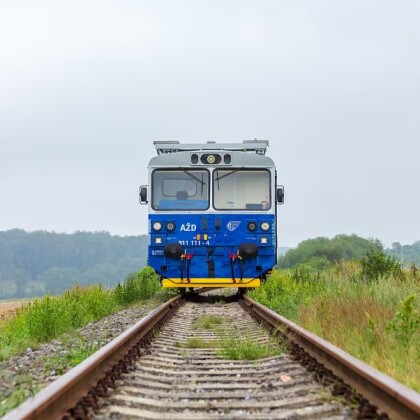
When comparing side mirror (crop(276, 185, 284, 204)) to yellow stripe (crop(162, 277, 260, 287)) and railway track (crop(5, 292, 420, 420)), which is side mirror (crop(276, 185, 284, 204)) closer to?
yellow stripe (crop(162, 277, 260, 287))

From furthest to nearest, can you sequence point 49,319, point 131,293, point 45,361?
1. point 131,293
2. point 49,319
3. point 45,361

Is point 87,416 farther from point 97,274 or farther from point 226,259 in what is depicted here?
point 97,274

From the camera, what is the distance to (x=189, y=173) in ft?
48.3

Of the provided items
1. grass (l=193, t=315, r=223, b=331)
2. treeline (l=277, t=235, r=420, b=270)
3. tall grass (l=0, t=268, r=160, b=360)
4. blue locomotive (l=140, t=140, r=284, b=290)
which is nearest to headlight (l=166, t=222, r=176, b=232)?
blue locomotive (l=140, t=140, r=284, b=290)

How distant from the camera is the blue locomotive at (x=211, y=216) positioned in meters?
14.3

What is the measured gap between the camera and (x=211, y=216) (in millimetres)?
14430

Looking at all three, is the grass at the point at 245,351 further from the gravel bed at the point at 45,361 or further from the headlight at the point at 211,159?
the headlight at the point at 211,159

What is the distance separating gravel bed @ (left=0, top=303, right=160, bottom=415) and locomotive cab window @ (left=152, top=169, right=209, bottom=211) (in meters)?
4.62

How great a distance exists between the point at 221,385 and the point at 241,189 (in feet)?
32.3

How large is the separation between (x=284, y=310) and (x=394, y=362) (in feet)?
18.6

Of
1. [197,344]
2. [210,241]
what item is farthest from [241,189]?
[197,344]

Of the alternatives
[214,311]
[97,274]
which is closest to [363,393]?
[214,311]

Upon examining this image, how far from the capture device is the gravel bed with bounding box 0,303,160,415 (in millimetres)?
4984

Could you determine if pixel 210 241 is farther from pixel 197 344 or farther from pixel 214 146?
pixel 197 344
